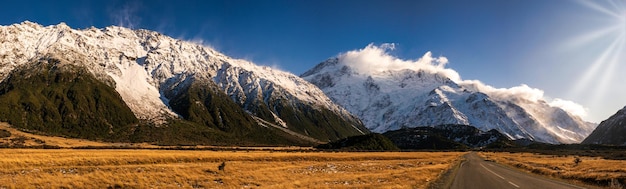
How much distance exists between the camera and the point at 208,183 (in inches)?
1523

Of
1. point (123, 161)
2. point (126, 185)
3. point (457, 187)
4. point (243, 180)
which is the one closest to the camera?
point (457, 187)

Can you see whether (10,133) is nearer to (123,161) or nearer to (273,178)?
(123,161)

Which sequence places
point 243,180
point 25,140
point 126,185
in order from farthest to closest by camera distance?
point 25,140 < point 243,180 < point 126,185

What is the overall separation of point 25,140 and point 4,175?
167053mm

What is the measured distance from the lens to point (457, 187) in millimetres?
30641

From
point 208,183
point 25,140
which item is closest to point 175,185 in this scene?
point 208,183

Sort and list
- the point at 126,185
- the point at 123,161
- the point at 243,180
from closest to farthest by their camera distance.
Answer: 1. the point at 126,185
2. the point at 243,180
3. the point at 123,161

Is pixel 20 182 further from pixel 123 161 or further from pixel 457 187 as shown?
pixel 457 187

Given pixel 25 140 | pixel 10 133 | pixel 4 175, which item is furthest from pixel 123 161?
pixel 10 133

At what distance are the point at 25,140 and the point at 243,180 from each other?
579ft

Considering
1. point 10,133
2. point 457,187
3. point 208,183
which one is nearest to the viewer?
point 457,187

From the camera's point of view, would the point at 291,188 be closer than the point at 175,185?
Yes

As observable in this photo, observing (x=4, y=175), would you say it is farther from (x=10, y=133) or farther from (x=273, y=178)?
(x=10, y=133)

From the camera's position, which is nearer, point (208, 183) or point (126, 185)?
point (126, 185)
